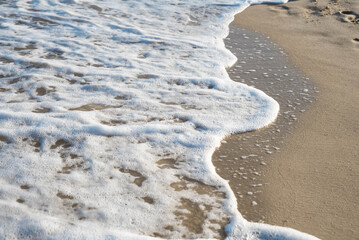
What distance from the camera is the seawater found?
2.21 metres

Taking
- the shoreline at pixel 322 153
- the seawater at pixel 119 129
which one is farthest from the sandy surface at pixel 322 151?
the seawater at pixel 119 129

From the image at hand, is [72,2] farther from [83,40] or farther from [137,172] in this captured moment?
[137,172]

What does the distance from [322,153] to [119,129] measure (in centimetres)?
147

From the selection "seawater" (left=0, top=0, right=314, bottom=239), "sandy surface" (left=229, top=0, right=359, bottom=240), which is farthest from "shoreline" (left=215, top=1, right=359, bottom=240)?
"seawater" (left=0, top=0, right=314, bottom=239)

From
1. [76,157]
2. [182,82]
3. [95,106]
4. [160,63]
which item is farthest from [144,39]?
[76,157]

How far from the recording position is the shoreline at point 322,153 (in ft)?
7.34

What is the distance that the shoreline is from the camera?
224cm

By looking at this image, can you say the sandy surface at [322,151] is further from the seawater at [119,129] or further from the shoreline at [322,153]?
the seawater at [119,129]

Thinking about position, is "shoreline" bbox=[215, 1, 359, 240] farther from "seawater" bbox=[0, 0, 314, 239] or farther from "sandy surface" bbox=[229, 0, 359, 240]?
"seawater" bbox=[0, 0, 314, 239]

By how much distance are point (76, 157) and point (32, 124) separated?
61cm

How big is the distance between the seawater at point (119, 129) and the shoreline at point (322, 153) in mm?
196

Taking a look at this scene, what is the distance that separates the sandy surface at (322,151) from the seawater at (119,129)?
21 cm

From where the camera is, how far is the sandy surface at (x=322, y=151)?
224 centimetres

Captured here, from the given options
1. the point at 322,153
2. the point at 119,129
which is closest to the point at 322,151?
the point at 322,153
